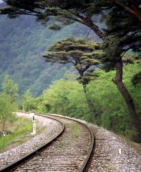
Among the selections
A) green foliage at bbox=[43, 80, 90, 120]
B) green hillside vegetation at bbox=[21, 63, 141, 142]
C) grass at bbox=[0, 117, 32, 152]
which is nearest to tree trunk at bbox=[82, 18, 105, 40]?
green hillside vegetation at bbox=[21, 63, 141, 142]

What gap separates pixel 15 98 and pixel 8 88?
5.29 metres

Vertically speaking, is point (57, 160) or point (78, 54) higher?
point (57, 160)

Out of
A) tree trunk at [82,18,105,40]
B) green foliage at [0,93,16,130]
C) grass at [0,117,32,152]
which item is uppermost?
tree trunk at [82,18,105,40]

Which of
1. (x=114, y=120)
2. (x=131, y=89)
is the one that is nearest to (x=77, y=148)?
(x=131, y=89)

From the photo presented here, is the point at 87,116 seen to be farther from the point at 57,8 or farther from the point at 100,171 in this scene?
the point at 100,171

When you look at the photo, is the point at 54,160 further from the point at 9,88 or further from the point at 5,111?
the point at 9,88

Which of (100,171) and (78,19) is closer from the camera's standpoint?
(100,171)

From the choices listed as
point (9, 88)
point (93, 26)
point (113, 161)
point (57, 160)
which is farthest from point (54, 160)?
point (9, 88)

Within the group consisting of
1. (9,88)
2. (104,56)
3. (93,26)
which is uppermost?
(93,26)

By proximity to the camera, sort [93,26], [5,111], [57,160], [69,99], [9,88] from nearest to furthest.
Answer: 1. [57,160]
2. [93,26]
3. [69,99]
4. [5,111]
5. [9,88]

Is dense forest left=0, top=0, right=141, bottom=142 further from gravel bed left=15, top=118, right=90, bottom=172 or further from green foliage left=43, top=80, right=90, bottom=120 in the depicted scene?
gravel bed left=15, top=118, right=90, bottom=172

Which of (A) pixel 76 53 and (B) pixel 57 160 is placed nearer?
(B) pixel 57 160

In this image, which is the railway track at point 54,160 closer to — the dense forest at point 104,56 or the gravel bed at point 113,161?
the gravel bed at point 113,161

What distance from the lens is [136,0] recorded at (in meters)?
11.4
